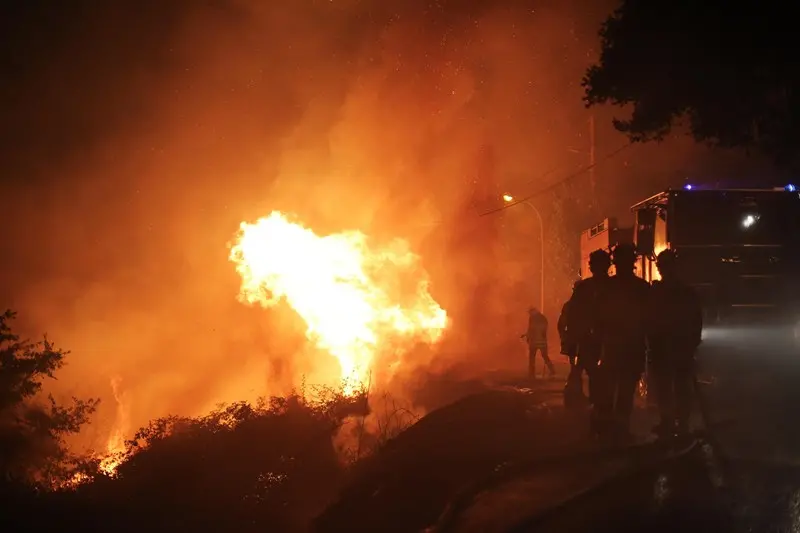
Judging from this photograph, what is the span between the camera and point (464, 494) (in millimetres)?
5547

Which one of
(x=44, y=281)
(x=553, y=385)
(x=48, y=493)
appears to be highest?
(x=44, y=281)

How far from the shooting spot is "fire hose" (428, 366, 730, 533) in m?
4.98

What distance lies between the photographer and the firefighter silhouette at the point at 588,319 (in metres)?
6.72

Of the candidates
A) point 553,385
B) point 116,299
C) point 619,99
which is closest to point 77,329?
point 116,299

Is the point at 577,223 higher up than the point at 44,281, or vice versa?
the point at 577,223

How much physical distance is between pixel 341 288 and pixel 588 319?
11107 mm

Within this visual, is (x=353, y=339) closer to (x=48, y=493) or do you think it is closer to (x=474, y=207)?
(x=48, y=493)

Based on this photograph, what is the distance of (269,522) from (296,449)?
2.53 m

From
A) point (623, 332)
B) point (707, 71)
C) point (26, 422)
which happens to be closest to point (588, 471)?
point (623, 332)

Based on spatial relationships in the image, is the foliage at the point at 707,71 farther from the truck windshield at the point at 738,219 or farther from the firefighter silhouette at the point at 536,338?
the firefighter silhouette at the point at 536,338

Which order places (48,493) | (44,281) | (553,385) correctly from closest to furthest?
(48,493) → (553,385) → (44,281)

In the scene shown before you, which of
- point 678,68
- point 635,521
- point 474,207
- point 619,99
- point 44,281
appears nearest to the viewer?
point 635,521

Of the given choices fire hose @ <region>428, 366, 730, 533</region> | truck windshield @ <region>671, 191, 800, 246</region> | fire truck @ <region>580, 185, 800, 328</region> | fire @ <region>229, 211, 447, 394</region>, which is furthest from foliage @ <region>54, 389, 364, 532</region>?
truck windshield @ <region>671, 191, 800, 246</region>

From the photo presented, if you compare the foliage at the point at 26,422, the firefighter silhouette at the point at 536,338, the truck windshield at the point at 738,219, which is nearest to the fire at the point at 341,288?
the firefighter silhouette at the point at 536,338
